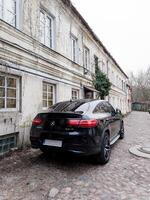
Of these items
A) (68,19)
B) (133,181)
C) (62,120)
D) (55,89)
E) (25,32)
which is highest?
(68,19)

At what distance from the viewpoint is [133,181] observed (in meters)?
3.92

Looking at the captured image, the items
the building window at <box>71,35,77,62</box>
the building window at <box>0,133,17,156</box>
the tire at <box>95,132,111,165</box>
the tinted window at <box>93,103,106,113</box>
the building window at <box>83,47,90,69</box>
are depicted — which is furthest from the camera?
the building window at <box>83,47,90,69</box>

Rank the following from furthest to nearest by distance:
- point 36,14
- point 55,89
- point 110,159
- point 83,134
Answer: point 55,89 < point 36,14 < point 110,159 < point 83,134

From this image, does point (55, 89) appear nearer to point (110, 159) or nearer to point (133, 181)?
point (110, 159)

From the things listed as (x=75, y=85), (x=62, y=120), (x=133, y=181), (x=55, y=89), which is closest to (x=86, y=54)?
(x=75, y=85)

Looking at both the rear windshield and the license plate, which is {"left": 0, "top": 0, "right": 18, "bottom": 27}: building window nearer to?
the rear windshield

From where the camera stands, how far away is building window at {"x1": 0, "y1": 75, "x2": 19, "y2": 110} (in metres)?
5.79

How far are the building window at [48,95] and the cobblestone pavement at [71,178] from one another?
2.92 metres

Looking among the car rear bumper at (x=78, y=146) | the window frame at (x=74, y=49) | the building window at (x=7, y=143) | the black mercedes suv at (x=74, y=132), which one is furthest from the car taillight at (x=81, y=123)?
the window frame at (x=74, y=49)

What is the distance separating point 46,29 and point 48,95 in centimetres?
290

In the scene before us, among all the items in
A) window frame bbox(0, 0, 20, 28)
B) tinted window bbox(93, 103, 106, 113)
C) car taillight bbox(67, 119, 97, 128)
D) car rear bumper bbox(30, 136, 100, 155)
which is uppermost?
window frame bbox(0, 0, 20, 28)

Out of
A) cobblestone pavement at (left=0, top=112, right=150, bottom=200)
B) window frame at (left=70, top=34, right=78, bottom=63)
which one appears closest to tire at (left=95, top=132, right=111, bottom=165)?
cobblestone pavement at (left=0, top=112, right=150, bottom=200)

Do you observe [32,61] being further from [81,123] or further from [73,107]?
[81,123]

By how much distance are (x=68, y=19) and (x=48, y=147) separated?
7.87m
